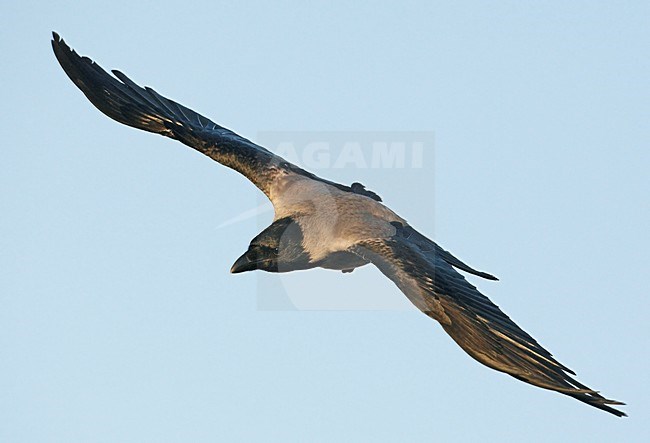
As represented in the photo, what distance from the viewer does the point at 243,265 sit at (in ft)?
50.2

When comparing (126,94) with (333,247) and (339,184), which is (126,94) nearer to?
(339,184)

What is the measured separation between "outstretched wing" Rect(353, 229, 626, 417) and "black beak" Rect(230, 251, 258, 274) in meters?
1.79

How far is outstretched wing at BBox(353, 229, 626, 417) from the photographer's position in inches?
475

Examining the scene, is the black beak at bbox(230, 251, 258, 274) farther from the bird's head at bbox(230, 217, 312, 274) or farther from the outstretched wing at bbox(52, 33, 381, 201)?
the outstretched wing at bbox(52, 33, 381, 201)

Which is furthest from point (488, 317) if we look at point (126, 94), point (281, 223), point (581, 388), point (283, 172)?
point (126, 94)

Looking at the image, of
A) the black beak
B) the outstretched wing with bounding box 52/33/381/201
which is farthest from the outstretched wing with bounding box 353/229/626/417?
the outstretched wing with bounding box 52/33/381/201

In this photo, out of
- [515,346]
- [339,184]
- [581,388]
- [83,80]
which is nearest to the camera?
[581,388]

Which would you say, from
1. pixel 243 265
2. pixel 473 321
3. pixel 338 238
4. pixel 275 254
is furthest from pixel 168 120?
pixel 473 321

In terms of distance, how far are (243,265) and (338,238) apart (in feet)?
4.31

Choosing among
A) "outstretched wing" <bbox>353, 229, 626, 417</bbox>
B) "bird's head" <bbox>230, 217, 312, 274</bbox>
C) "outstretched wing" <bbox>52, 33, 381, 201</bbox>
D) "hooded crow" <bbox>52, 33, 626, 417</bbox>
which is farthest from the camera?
"outstretched wing" <bbox>52, 33, 381, 201</bbox>

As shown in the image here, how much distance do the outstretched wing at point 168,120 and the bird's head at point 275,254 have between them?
5.53 feet

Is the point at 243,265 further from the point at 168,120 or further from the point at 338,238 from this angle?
the point at 168,120

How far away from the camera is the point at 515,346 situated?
41.4 feet

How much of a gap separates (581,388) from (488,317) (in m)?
1.65
